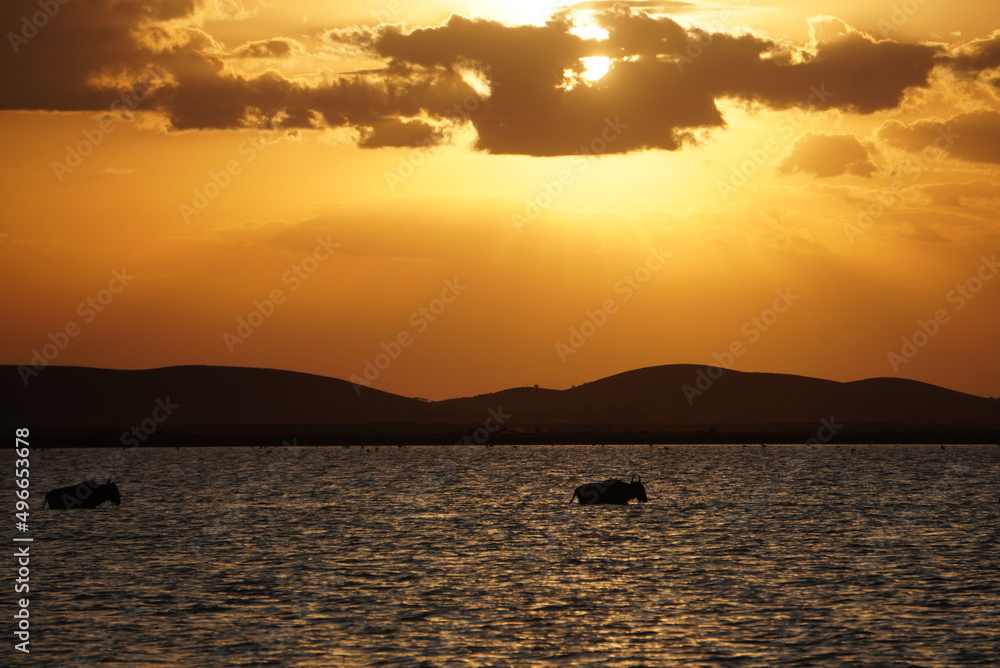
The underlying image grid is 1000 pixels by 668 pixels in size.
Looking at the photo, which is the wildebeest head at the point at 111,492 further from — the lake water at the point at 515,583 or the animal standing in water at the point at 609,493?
the animal standing in water at the point at 609,493

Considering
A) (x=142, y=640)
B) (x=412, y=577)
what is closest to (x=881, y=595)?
(x=412, y=577)

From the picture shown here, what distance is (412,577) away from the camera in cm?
5438

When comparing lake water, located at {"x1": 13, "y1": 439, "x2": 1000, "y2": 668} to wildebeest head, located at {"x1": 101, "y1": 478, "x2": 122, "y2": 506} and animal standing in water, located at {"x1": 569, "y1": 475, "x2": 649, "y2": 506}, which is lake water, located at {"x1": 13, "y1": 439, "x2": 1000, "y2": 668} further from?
wildebeest head, located at {"x1": 101, "y1": 478, "x2": 122, "y2": 506}

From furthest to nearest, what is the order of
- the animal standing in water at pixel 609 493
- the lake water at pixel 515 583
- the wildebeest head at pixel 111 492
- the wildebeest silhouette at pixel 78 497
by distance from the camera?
the animal standing in water at pixel 609 493 → the wildebeest head at pixel 111 492 → the wildebeest silhouette at pixel 78 497 → the lake water at pixel 515 583

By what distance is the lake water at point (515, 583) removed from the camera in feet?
124

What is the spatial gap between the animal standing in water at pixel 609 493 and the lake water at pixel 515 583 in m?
1.56

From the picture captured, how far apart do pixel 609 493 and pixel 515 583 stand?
166ft

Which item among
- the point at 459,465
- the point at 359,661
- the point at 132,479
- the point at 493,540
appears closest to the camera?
the point at 359,661

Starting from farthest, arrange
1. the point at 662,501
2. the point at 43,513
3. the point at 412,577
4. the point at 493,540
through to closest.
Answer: the point at 662,501
the point at 43,513
the point at 493,540
the point at 412,577

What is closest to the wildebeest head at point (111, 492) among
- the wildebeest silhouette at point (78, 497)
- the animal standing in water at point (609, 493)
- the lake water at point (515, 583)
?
the wildebeest silhouette at point (78, 497)

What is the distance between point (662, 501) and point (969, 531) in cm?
3476

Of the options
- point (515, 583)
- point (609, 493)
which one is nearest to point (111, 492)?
point (609, 493)

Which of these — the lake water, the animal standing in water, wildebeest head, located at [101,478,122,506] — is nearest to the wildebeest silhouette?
wildebeest head, located at [101,478,122,506]

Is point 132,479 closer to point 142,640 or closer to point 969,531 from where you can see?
point 969,531
